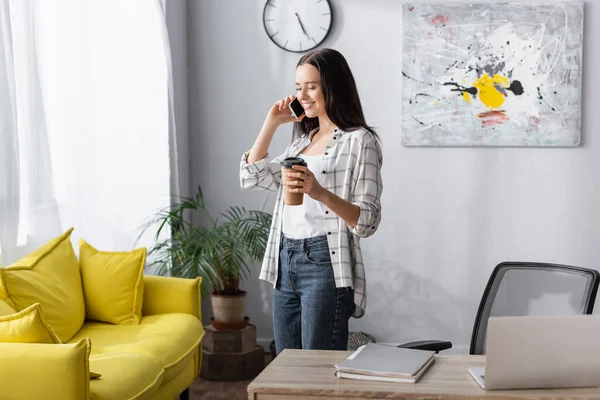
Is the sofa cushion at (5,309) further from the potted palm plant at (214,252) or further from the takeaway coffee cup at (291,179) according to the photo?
the potted palm plant at (214,252)

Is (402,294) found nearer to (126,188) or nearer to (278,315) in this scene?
(126,188)

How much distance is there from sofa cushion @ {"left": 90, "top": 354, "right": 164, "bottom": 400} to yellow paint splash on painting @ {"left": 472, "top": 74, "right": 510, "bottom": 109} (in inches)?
92.5

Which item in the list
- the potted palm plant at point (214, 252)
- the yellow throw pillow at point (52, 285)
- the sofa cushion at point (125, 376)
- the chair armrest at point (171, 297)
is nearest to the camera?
the sofa cushion at point (125, 376)

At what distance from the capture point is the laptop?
1.65 m

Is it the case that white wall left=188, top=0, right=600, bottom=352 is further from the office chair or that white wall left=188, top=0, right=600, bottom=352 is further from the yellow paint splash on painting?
the office chair

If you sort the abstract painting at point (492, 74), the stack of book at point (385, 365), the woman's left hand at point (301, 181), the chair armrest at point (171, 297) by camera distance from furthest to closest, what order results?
1. the abstract painting at point (492, 74)
2. the chair armrest at point (171, 297)
3. the woman's left hand at point (301, 181)
4. the stack of book at point (385, 365)

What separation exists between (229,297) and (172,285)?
57 cm

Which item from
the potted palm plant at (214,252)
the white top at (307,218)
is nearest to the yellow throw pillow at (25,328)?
the white top at (307,218)

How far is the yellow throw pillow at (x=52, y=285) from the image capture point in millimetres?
2846

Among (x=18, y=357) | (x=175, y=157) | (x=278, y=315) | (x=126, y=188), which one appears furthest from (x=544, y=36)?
(x=18, y=357)

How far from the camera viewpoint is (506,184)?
4387mm

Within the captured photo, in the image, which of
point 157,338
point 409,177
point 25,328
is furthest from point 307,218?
point 409,177

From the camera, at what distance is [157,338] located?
124 inches

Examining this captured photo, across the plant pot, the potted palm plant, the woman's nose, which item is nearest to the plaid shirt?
the woman's nose
